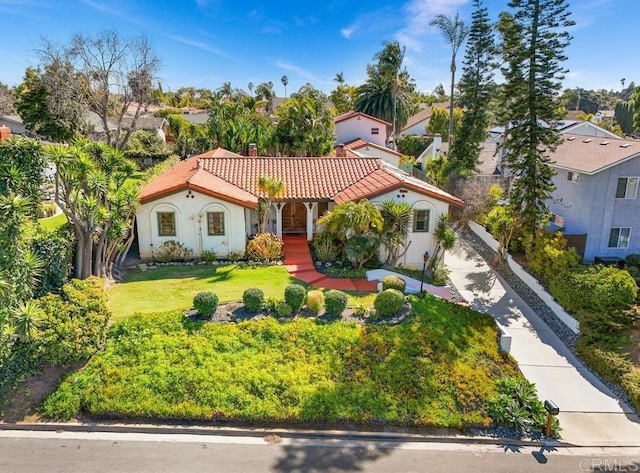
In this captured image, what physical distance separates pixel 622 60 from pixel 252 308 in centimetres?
2621

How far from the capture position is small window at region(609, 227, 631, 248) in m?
22.5

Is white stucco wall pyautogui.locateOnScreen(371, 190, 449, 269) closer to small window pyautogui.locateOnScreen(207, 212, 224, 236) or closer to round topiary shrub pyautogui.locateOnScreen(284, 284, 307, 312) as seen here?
round topiary shrub pyautogui.locateOnScreen(284, 284, 307, 312)

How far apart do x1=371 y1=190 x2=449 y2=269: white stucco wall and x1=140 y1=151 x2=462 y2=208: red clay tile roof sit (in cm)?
40

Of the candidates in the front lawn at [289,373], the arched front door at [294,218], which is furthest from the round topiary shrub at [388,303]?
the arched front door at [294,218]

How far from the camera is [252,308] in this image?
49.8 feet

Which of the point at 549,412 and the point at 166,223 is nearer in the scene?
the point at 549,412

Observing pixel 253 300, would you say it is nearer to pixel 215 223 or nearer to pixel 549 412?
pixel 215 223

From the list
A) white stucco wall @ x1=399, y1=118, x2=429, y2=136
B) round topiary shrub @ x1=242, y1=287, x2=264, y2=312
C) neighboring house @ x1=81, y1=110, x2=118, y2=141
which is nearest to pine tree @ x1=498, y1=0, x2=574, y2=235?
round topiary shrub @ x1=242, y1=287, x2=264, y2=312

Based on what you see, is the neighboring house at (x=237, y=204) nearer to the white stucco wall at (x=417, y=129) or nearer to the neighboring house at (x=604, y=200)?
the neighboring house at (x=604, y=200)

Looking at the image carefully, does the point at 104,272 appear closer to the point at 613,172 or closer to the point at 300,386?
the point at 300,386

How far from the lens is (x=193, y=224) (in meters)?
20.8

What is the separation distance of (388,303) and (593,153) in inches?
655

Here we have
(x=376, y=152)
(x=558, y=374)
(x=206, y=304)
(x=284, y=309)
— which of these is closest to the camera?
(x=206, y=304)

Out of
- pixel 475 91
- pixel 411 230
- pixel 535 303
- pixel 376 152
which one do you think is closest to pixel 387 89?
pixel 376 152
